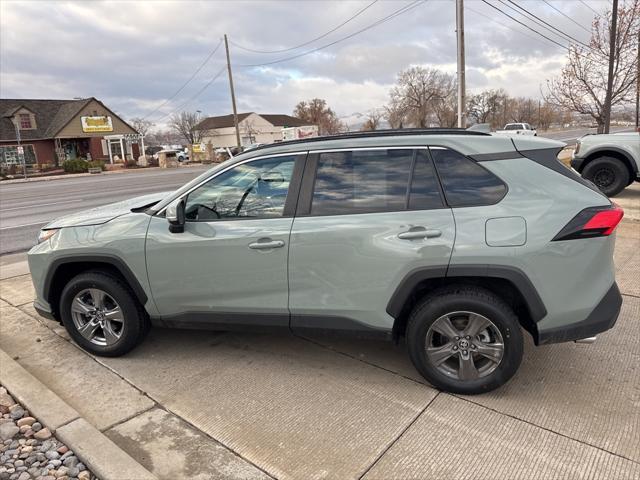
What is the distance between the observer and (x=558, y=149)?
119 inches

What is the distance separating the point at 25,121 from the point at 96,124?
238 inches

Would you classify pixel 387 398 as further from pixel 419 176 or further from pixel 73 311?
pixel 73 311

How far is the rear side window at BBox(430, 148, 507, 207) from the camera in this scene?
9.56 feet

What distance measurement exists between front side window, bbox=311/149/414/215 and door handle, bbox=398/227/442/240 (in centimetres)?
18

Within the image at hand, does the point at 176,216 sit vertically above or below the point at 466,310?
above

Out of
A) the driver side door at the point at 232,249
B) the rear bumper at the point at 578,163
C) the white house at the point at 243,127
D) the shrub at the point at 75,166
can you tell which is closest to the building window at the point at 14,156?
the shrub at the point at 75,166

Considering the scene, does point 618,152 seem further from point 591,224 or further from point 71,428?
point 71,428

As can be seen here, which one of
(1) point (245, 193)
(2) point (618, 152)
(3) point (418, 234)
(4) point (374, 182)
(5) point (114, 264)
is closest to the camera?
(3) point (418, 234)

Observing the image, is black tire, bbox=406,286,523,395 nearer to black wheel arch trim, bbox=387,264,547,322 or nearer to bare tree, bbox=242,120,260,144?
black wheel arch trim, bbox=387,264,547,322

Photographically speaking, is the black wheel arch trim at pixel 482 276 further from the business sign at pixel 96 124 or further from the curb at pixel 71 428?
the business sign at pixel 96 124

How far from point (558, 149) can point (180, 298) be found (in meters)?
2.82

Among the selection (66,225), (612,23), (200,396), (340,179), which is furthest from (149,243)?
(612,23)

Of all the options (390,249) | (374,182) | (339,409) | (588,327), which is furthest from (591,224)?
(339,409)

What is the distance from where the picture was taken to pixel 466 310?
9.57ft
